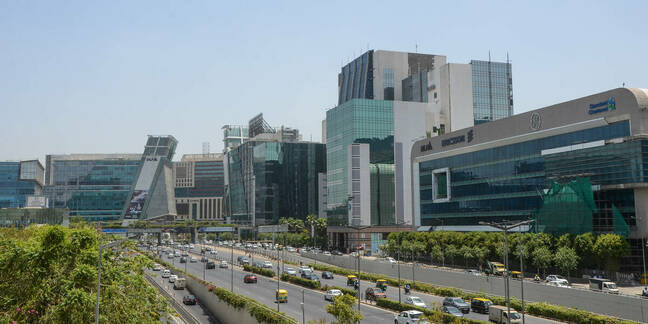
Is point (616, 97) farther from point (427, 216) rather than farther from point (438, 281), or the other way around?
point (427, 216)

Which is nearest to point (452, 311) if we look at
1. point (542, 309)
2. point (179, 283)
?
point (542, 309)

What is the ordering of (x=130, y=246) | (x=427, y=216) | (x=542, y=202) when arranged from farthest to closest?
(x=427, y=216) < (x=542, y=202) < (x=130, y=246)

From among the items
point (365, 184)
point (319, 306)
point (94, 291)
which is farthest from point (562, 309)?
point (365, 184)

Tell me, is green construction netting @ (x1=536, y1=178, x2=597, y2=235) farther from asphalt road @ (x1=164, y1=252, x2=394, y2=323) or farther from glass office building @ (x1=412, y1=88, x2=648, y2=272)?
asphalt road @ (x1=164, y1=252, x2=394, y2=323)

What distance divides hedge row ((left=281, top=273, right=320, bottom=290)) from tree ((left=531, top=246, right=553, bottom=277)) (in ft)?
114

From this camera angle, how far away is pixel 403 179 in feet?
654

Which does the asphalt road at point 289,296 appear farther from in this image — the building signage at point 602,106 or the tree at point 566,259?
the building signage at point 602,106

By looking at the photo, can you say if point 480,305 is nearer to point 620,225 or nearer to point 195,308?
point 620,225

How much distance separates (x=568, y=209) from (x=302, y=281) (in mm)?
45279

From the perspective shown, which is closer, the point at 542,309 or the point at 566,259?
the point at 542,309

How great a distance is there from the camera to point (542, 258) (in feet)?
304

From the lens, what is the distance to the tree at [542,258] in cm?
9219

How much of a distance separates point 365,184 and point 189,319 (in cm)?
12509

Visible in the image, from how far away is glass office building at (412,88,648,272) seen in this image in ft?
300
